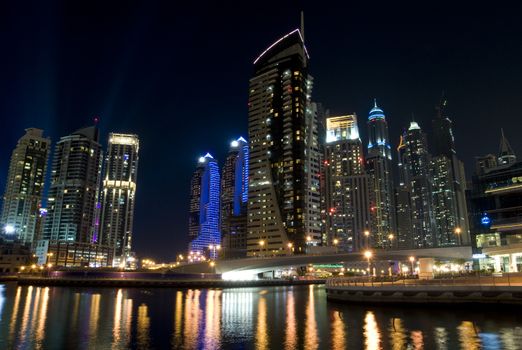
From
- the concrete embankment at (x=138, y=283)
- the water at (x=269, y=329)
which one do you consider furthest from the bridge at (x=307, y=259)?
the water at (x=269, y=329)

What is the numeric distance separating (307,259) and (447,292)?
7667 centimetres

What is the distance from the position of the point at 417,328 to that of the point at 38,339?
2886cm

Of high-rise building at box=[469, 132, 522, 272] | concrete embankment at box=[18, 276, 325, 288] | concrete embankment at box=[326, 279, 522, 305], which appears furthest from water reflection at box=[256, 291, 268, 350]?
concrete embankment at box=[18, 276, 325, 288]

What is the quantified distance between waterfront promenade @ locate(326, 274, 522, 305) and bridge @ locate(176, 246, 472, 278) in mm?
45126

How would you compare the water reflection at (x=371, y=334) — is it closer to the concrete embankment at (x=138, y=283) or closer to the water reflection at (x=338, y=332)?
the water reflection at (x=338, y=332)

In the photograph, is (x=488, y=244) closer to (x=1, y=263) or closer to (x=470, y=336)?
(x=470, y=336)

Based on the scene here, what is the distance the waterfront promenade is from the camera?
4294 cm

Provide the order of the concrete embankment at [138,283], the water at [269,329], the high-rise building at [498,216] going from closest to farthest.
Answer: the water at [269,329] < the high-rise building at [498,216] < the concrete embankment at [138,283]

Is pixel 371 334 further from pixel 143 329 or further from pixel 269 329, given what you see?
pixel 143 329

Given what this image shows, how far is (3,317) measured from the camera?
42188 mm

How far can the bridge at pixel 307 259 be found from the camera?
96.2m

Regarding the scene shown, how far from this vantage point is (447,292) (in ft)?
151

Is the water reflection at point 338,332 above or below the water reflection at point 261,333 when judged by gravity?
above

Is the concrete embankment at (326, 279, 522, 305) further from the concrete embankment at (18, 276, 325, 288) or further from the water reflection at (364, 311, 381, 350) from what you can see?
the concrete embankment at (18, 276, 325, 288)
